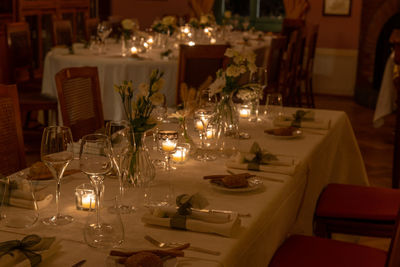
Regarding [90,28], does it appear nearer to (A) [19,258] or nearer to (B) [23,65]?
(B) [23,65]

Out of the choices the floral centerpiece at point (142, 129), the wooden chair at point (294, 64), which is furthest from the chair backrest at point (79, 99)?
the wooden chair at point (294, 64)

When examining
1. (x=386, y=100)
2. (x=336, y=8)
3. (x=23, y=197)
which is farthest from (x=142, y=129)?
(x=336, y=8)

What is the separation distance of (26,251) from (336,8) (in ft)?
26.9

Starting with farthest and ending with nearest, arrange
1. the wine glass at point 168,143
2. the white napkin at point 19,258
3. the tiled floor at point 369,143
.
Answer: the tiled floor at point 369,143 < the wine glass at point 168,143 < the white napkin at point 19,258

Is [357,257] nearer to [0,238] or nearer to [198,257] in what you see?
[198,257]

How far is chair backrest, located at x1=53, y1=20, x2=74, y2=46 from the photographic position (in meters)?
6.31

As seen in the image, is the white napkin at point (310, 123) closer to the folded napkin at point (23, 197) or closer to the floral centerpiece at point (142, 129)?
the floral centerpiece at point (142, 129)

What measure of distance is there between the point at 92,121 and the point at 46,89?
219 centimetres

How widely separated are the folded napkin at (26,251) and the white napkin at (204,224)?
0.31 metres

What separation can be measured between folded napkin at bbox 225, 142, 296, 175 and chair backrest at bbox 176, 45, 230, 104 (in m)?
2.06

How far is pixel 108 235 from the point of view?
165cm

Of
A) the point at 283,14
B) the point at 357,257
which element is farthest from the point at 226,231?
the point at 283,14

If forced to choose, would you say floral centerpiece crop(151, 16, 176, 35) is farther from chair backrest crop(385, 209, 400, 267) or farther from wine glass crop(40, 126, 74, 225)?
chair backrest crop(385, 209, 400, 267)

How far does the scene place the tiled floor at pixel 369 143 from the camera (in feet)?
16.4
